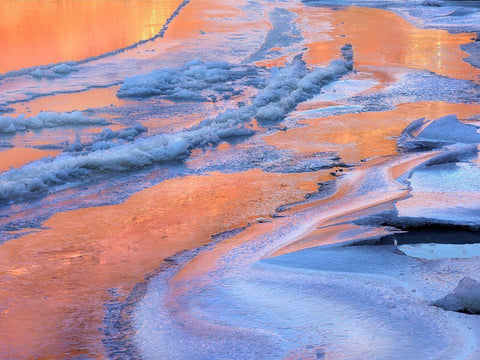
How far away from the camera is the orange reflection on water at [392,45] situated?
12.3 m

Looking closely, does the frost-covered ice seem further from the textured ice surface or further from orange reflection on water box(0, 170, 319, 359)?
orange reflection on water box(0, 170, 319, 359)

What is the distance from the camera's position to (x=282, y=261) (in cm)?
401

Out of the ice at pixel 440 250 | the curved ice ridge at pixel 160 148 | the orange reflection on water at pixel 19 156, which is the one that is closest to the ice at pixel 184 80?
the curved ice ridge at pixel 160 148

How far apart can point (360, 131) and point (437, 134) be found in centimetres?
89

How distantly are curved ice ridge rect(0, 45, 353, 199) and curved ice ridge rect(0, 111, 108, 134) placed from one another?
1289 millimetres

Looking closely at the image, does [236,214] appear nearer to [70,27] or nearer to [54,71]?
[54,71]

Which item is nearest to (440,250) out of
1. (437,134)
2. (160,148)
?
(437,134)

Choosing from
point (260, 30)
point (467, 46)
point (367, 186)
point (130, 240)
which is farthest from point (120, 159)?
point (260, 30)

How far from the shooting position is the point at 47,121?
801 centimetres

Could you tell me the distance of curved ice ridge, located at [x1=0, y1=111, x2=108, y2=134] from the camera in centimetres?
779

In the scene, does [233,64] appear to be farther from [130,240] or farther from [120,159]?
[130,240]

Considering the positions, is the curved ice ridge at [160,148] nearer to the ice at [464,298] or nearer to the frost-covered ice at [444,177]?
the frost-covered ice at [444,177]

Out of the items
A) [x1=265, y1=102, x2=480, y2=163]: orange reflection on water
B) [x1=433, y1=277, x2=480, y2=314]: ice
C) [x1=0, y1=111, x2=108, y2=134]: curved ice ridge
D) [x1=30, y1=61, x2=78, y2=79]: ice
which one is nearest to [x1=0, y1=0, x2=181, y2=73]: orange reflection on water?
[x1=30, y1=61, x2=78, y2=79]: ice

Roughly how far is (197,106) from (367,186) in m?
4.08
